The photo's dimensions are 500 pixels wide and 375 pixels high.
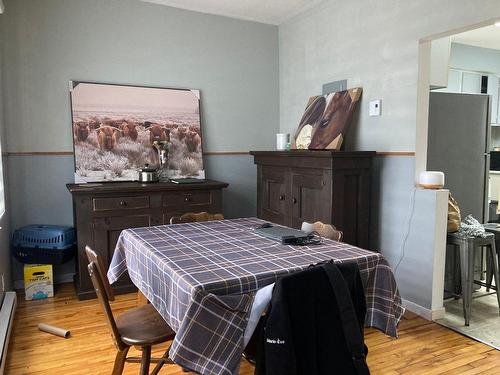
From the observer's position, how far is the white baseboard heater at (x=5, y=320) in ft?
7.61

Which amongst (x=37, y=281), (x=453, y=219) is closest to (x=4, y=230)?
(x=37, y=281)

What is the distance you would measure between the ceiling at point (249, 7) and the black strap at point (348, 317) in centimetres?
328

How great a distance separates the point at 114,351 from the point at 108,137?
203 centimetres

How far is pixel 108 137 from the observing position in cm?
386

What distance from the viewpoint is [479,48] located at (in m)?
5.51

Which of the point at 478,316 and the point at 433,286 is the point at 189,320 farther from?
the point at 478,316

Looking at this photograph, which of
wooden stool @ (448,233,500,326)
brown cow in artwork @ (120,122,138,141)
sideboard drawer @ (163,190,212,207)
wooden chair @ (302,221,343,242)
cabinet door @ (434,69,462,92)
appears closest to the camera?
wooden chair @ (302,221,343,242)

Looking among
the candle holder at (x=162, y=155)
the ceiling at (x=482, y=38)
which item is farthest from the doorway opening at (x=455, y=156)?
the candle holder at (x=162, y=155)

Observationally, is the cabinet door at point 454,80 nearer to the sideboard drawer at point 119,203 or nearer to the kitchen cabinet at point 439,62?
the kitchen cabinet at point 439,62

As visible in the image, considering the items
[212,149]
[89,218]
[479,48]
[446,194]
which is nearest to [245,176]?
[212,149]

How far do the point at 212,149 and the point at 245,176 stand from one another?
0.50 m

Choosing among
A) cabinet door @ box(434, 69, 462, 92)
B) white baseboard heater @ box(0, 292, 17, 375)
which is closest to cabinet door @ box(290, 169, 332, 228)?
white baseboard heater @ box(0, 292, 17, 375)

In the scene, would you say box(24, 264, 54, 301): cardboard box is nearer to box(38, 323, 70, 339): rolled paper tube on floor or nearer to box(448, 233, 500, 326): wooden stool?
box(38, 323, 70, 339): rolled paper tube on floor

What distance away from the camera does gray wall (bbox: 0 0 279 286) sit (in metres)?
3.59
